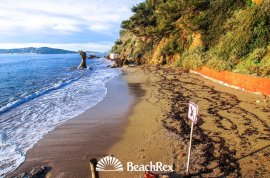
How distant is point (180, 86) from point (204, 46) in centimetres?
769

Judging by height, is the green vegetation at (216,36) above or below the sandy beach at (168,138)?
above

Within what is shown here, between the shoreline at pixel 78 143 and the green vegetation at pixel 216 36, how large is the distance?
9.09m

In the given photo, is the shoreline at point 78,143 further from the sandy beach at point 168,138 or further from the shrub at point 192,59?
the shrub at point 192,59

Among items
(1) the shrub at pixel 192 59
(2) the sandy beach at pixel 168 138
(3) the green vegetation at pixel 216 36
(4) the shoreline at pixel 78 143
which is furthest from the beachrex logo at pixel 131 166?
(1) the shrub at pixel 192 59

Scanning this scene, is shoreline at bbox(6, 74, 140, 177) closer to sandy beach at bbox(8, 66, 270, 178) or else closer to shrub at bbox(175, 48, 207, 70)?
sandy beach at bbox(8, 66, 270, 178)

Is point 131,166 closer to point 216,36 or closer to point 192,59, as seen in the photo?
point 216,36

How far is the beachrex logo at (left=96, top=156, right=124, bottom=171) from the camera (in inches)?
257

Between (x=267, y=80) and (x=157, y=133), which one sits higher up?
(x=267, y=80)

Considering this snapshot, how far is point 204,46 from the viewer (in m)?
22.9

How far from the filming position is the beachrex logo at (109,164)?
6539mm

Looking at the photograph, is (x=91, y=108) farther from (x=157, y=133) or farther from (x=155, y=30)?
(x=155, y=30)

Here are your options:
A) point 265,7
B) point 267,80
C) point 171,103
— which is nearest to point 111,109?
point 171,103

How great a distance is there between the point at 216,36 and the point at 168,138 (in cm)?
1611

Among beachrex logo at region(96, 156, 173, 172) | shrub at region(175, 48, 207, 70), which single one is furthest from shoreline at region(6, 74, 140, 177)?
shrub at region(175, 48, 207, 70)
